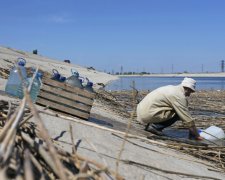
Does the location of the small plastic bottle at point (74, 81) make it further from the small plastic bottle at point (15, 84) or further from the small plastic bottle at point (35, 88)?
the small plastic bottle at point (15, 84)

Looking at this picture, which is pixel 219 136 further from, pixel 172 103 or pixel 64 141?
pixel 64 141

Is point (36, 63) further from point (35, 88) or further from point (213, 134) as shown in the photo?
point (213, 134)

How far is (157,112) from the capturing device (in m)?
8.39

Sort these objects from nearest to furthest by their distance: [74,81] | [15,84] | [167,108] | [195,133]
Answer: [195,133] → [74,81] → [15,84] → [167,108]

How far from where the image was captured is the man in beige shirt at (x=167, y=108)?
26.0 feet

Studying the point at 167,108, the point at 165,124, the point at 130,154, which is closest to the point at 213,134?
the point at 165,124

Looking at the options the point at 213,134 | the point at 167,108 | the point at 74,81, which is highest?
the point at 74,81

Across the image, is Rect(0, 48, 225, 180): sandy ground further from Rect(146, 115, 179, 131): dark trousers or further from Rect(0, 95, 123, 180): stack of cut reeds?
Rect(146, 115, 179, 131): dark trousers

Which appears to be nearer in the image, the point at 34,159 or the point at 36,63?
the point at 34,159

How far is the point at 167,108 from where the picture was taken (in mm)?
8320

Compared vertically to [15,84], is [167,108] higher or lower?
lower

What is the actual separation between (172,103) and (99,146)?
3.23 m

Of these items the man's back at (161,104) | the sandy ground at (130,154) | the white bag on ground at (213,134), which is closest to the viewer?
the sandy ground at (130,154)

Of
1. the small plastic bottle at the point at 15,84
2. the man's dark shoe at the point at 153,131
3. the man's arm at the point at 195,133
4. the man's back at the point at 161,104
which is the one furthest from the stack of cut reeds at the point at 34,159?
the man's dark shoe at the point at 153,131
